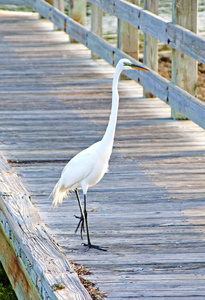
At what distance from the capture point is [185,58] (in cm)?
600

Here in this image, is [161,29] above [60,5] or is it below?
above

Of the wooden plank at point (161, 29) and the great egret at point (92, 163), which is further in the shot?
the wooden plank at point (161, 29)

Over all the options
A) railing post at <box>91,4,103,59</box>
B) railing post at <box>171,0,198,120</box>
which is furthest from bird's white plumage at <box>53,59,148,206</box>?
railing post at <box>91,4,103,59</box>

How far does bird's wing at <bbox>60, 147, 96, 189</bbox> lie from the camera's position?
371 cm

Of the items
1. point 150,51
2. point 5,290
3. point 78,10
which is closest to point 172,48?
point 150,51

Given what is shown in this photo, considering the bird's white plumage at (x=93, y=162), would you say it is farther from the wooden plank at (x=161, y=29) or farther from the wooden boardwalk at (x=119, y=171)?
the wooden plank at (x=161, y=29)

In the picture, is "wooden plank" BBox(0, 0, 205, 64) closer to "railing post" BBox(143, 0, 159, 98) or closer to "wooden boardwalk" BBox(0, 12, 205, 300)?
"railing post" BBox(143, 0, 159, 98)

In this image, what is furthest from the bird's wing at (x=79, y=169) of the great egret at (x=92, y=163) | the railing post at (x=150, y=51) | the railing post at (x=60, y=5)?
the railing post at (x=60, y=5)

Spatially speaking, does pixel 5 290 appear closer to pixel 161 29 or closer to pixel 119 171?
pixel 119 171

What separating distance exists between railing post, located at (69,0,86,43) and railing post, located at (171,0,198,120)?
4651 millimetres

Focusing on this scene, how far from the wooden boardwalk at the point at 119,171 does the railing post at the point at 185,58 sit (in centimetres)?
50

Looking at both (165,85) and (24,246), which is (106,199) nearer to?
(24,246)

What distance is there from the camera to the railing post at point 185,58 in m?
5.83

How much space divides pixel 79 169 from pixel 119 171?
133 centimetres
